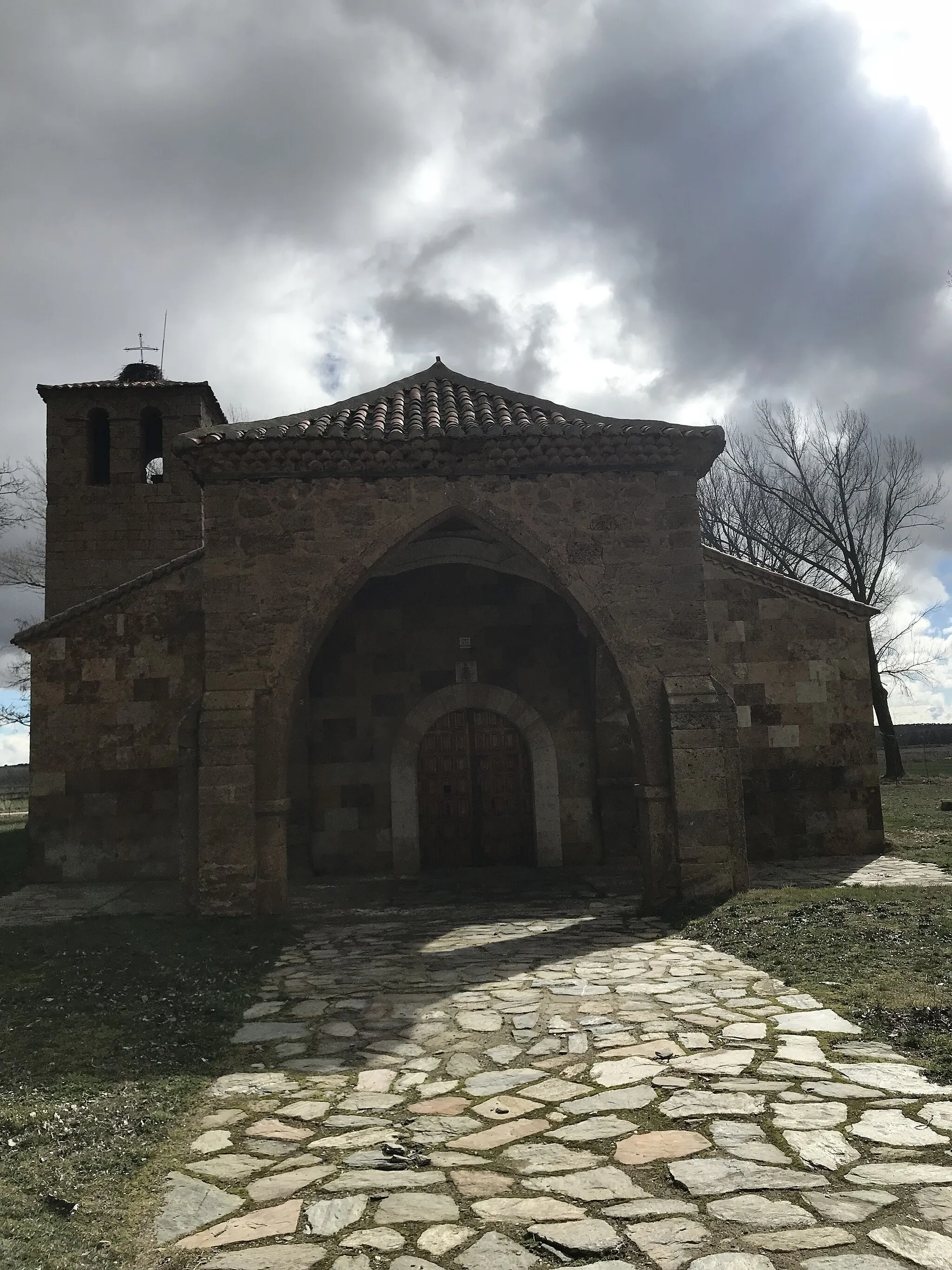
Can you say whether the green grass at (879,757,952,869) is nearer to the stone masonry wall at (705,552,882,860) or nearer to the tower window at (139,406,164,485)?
the stone masonry wall at (705,552,882,860)

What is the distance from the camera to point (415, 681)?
38.7 feet

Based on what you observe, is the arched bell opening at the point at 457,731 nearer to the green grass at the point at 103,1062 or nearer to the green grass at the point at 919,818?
the green grass at the point at 919,818

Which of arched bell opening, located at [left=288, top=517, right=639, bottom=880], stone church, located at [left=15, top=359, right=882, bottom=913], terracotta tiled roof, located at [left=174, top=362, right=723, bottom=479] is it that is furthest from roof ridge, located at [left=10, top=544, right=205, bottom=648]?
terracotta tiled roof, located at [left=174, top=362, right=723, bottom=479]

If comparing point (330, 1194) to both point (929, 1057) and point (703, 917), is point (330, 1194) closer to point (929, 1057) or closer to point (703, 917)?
point (929, 1057)

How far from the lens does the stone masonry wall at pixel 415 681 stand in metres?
11.5

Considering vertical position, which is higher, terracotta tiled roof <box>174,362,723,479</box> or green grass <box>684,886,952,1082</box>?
terracotta tiled roof <box>174,362,723,479</box>

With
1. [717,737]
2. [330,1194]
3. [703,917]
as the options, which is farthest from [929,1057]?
[717,737]

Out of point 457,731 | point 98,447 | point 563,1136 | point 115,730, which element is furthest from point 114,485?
point 563,1136

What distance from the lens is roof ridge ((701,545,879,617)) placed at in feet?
38.4

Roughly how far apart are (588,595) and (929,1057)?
500 cm

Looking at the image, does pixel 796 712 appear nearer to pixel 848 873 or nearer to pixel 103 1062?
pixel 848 873

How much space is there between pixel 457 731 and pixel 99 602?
456cm

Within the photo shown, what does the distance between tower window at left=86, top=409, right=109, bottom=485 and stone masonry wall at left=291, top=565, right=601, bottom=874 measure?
848 cm

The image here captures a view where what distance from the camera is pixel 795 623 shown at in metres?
11.7
